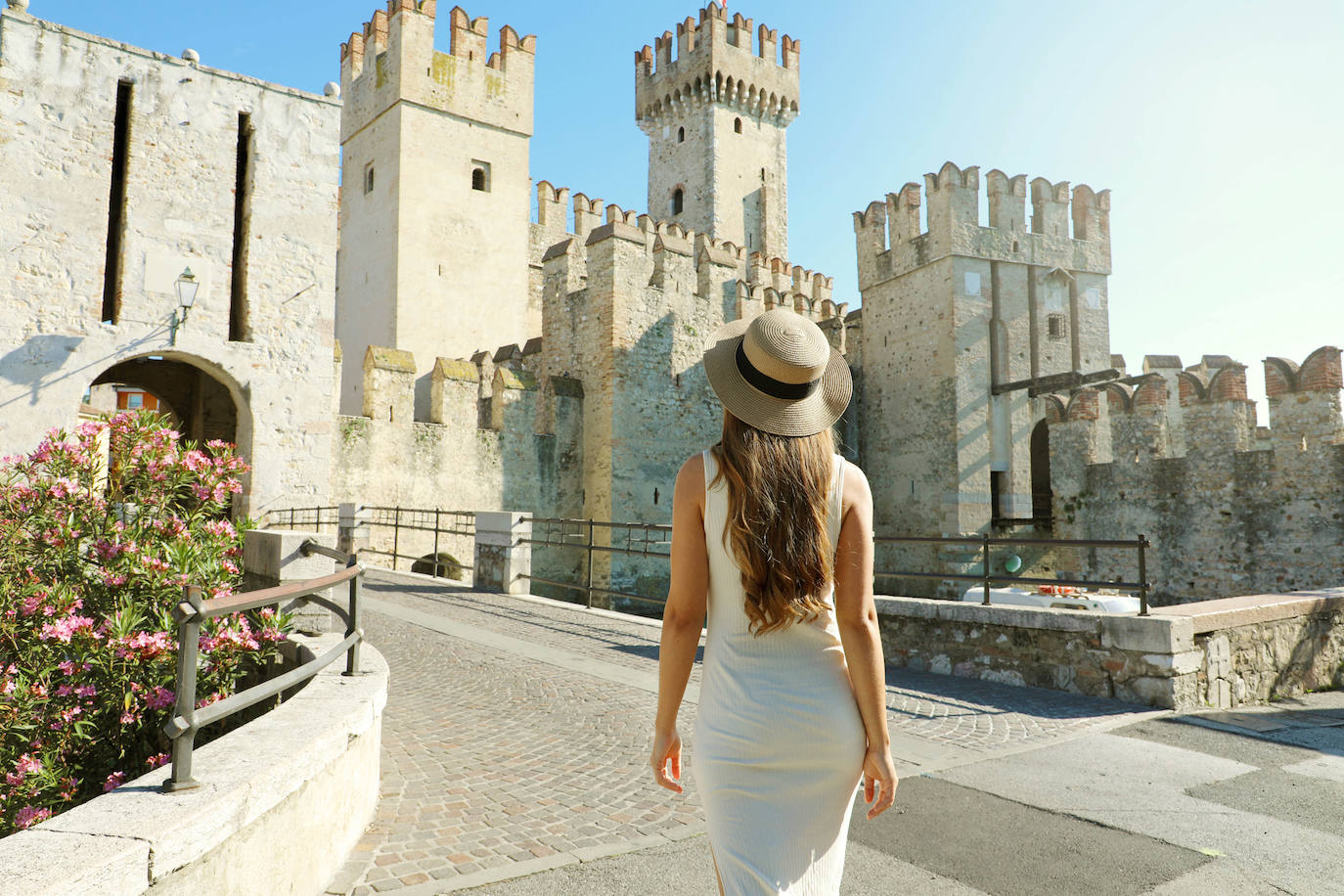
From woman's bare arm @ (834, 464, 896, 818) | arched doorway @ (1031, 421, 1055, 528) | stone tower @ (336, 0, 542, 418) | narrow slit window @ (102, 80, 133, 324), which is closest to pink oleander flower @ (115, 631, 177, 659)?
woman's bare arm @ (834, 464, 896, 818)

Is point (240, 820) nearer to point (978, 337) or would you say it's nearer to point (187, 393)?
point (187, 393)

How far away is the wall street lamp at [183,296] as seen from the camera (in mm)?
10930

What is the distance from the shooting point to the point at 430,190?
23281 millimetres

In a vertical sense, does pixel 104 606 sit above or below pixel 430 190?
below

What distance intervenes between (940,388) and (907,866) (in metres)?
17.7

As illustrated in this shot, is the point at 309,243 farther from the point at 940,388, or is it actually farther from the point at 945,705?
the point at 940,388

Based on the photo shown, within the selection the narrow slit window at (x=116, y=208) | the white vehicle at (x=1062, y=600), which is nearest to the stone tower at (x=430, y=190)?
the narrow slit window at (x=116, y=208)

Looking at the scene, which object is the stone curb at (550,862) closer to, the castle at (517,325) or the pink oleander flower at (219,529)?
the pink oleander flower at (219,529)

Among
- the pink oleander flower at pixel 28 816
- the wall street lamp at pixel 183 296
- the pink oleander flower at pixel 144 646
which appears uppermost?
the wall street lamp at pixel 183 296

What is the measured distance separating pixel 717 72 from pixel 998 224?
16745 mm

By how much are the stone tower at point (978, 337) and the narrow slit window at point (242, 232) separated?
585 inches

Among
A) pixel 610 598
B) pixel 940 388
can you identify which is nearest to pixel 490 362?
pixel 610 598

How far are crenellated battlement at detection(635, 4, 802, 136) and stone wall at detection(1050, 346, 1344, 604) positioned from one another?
70.9ft

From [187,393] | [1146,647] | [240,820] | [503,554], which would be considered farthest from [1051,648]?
[187,393]
